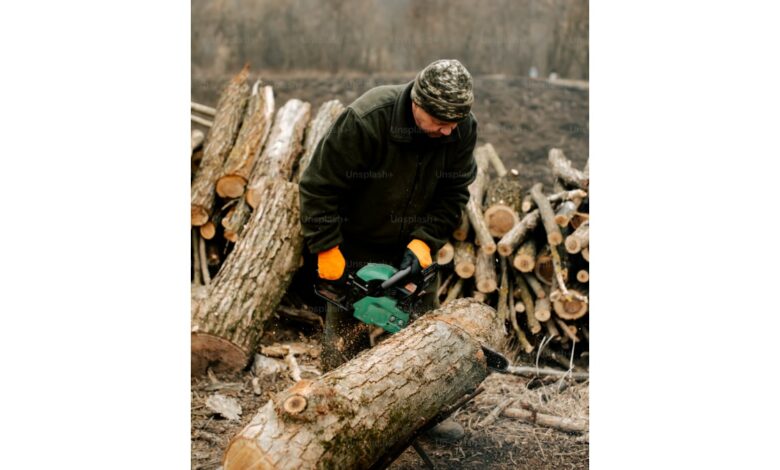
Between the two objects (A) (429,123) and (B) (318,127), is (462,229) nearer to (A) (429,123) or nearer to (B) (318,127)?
(A) (429,123)

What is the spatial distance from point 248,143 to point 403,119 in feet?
5.68

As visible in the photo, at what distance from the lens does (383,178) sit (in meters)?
3.46

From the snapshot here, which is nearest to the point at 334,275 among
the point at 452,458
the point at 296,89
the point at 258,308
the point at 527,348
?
the point at 258,308

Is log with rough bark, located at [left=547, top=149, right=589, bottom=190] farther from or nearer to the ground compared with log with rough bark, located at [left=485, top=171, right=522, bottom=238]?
farther from the ground

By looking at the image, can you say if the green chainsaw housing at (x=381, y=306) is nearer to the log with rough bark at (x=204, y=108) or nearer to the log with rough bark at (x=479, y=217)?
the log with rough bark at (x=479, y=217)

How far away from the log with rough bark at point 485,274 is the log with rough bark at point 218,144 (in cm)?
179

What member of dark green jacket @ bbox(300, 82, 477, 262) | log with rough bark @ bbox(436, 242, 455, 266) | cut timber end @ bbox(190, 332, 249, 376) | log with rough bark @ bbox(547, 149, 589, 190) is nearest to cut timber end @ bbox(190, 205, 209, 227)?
cut timber end @ bbox(190, 332, 249, 376)

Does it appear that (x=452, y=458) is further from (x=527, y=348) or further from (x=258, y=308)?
(x=258, y=308)

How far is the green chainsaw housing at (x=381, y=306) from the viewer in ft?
10.6

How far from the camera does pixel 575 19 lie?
13.4ft

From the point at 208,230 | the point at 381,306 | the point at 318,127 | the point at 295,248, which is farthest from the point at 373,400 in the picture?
the point at 318,127

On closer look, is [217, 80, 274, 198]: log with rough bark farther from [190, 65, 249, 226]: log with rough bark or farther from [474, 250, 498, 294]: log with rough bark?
[474, 250, 498, 294]: log with rough bark

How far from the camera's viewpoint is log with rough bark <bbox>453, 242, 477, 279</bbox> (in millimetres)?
4141
